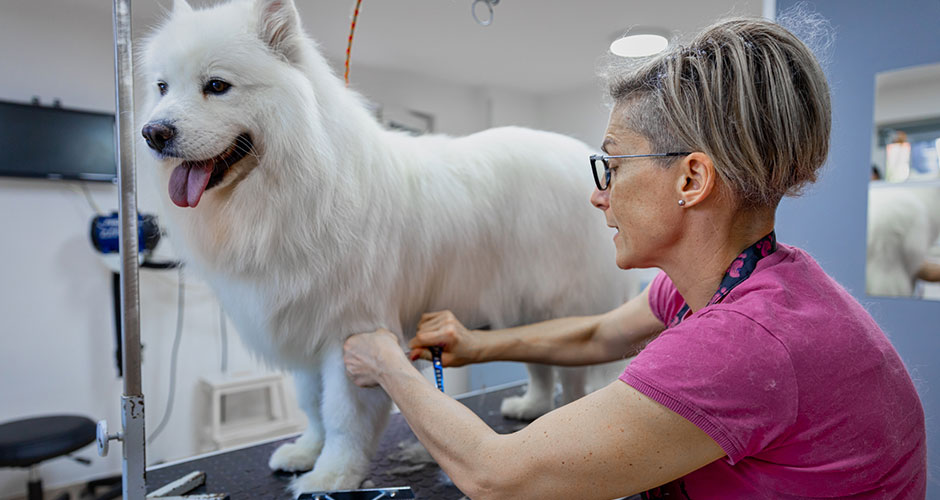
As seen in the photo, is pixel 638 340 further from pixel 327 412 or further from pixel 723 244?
pixel 327 412

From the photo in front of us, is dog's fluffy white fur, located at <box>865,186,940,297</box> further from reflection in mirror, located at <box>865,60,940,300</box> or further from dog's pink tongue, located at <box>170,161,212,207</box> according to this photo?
dog's pink tongue, located at <box>170,161,212,207</box>

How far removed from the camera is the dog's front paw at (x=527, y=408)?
1683mm

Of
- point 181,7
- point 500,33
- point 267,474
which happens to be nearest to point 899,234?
point 500,33

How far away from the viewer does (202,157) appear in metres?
0.92

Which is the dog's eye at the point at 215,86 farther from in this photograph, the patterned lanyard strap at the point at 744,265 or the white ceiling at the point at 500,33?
the patterned lanyard strap at the point at 744,265

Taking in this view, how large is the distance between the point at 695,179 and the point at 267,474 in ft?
3.79

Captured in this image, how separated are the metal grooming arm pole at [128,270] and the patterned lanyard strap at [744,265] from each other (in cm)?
88

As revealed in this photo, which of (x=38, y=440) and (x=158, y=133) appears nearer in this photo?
(x=158, y=133)

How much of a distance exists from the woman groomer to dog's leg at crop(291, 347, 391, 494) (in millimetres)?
303

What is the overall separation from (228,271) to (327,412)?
1.16ft

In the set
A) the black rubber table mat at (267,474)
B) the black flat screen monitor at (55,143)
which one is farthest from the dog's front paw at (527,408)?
the black flat screen monitor at (55,143)

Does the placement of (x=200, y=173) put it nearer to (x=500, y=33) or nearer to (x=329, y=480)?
(x=329, y=480)

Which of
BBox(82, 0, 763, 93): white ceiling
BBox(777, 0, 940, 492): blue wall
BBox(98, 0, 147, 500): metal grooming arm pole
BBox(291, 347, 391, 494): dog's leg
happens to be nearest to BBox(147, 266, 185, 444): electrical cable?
BBox(82, 0, 763, 93): white ceiling

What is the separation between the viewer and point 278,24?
40.1 inches
